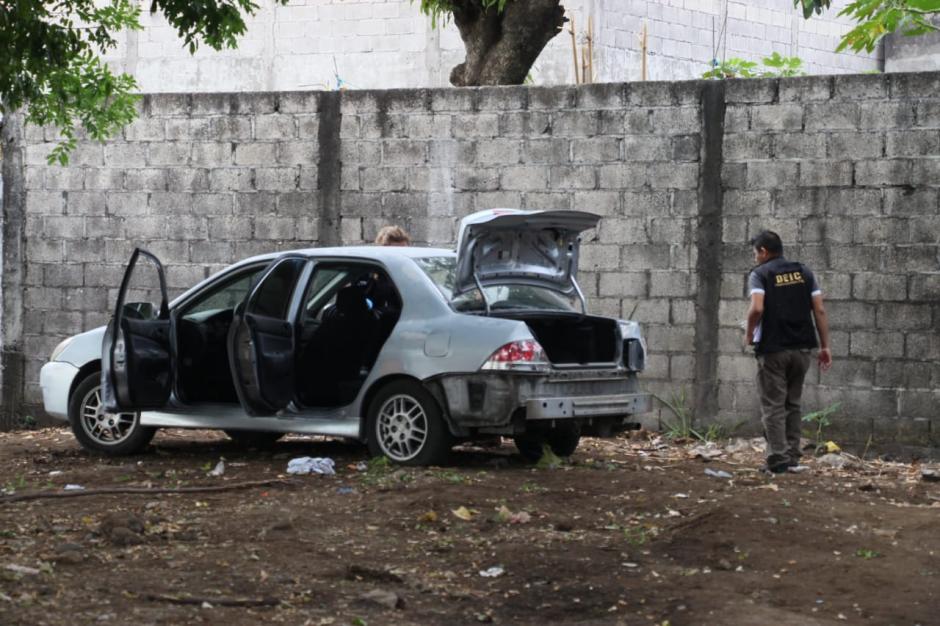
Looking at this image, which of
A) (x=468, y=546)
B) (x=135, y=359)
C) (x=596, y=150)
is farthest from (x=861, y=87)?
(x=468, y=546)

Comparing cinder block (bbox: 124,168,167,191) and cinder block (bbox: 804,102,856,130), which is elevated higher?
cinder block (bbox: 804,102,856,130)

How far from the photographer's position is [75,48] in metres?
9.62

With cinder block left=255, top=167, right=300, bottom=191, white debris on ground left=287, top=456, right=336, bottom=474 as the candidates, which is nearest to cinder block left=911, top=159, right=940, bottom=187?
white debris on ground left=287, top=456, right=336, bottom=474

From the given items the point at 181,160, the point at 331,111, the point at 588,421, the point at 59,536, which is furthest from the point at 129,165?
the point at 59,536

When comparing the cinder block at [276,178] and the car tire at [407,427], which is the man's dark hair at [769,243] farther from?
the cinder block at [276,178]

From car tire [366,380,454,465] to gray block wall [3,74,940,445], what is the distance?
3.37 meters

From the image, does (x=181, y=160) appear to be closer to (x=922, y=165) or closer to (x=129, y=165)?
(x=129, y=165)

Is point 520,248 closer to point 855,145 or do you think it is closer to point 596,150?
point 596,150

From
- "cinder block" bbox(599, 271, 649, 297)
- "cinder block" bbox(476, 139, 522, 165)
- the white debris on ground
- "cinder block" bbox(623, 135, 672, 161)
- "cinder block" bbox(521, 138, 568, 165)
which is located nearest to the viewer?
the white debris on ground

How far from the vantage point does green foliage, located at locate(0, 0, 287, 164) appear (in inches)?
342

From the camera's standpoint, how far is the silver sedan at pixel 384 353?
9.45 meters

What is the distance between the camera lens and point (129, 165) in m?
14.0

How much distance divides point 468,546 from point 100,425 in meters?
4.33

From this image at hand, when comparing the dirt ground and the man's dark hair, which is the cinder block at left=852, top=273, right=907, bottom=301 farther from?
the dirt ground
